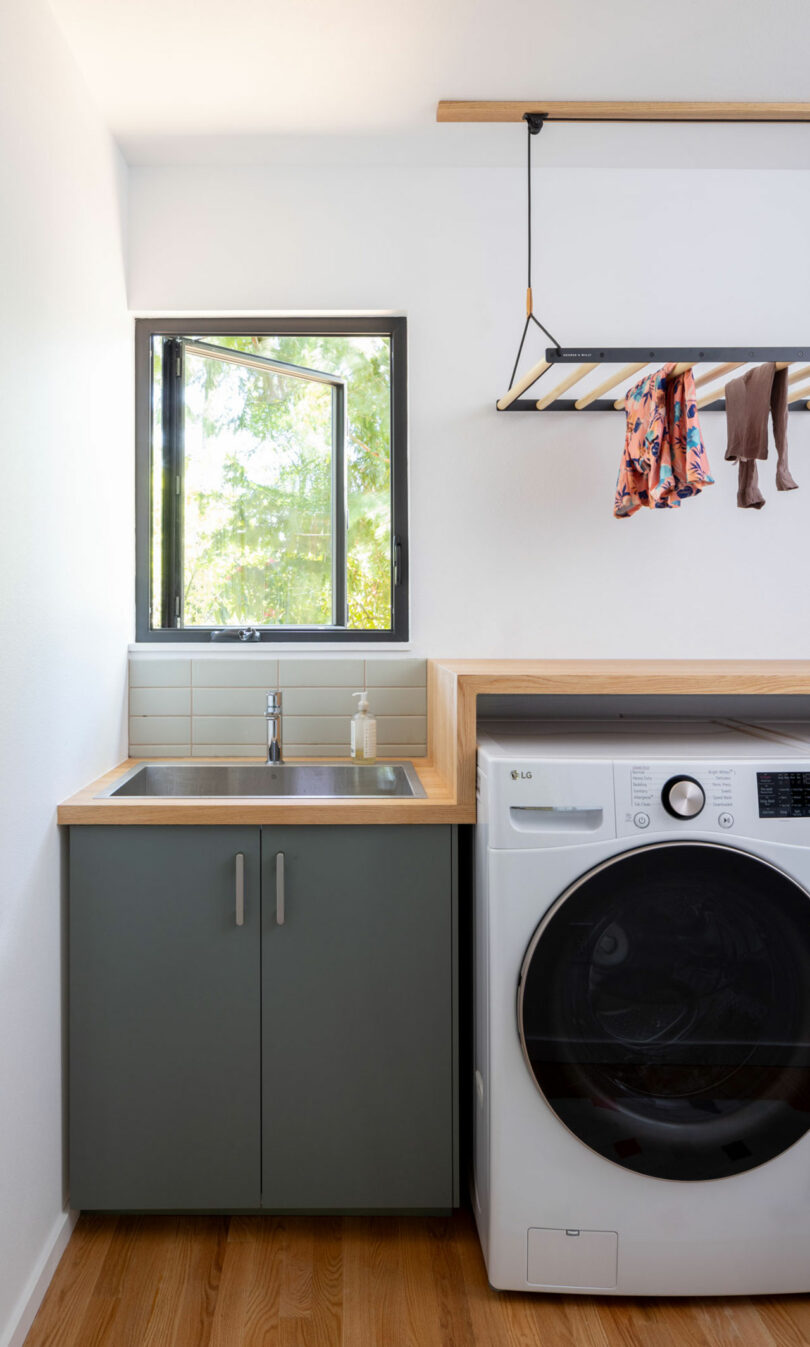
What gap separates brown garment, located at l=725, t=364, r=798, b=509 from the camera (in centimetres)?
182

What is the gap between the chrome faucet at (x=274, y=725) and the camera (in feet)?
7.50

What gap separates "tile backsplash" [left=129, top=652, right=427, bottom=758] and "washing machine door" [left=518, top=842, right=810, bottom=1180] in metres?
0.92

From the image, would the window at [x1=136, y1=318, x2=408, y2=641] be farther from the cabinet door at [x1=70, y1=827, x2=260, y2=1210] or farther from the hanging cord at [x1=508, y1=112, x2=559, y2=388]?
the cabinet door at [x1=70, y1=827, x2=260, y2=1210]

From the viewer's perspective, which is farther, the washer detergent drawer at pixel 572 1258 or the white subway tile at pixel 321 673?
the white subway tile at pixel 321 673

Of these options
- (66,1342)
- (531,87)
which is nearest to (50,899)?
(66,1342)

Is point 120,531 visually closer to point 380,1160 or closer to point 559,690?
point 559,690

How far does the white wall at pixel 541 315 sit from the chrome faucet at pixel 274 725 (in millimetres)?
432

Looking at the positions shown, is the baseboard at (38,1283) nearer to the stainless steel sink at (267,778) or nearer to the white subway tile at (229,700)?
the stainless steel sink at (267,778)

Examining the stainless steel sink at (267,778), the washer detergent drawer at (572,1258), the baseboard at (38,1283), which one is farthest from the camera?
the stainless steel sink at (267,778)

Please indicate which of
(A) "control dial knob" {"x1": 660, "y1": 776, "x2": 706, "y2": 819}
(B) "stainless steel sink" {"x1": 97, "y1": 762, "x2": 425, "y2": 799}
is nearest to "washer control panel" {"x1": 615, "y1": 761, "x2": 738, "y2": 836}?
(A) "control dial knob" {"x1": 660, "y1": 776, "x2": 706, "y2": 819}

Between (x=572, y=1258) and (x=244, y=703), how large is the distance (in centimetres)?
147

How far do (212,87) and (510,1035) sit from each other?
2.13 metres

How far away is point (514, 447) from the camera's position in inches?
96.5

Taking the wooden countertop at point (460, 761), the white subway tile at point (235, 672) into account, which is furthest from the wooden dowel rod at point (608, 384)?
the white subway tile at point (235, 672)
